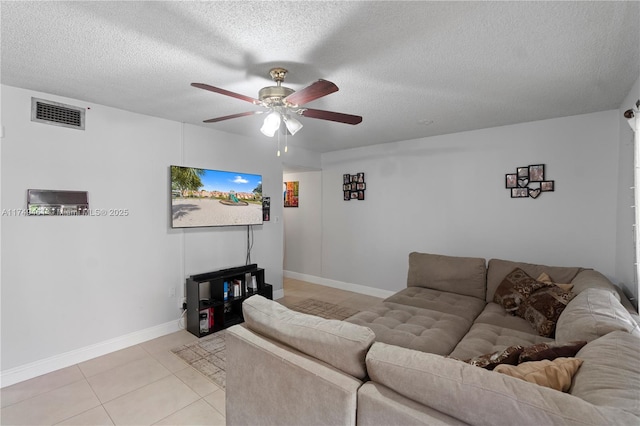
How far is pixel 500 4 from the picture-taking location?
1495 mm

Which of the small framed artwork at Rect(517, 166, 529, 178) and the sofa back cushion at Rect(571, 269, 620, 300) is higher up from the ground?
the small framed artwork at Rect(517, 166, 529, 178)

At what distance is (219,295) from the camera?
3625 millimetres

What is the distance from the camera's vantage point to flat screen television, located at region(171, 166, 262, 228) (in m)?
3.45

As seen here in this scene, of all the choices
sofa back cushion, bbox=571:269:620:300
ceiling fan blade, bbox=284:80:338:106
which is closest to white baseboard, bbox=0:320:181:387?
ceiling fan blade, bbox=284:80:338:106

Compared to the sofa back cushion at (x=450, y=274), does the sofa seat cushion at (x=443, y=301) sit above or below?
below

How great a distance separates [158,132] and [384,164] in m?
3.22

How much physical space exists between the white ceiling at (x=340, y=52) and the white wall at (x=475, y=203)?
21.1 inches

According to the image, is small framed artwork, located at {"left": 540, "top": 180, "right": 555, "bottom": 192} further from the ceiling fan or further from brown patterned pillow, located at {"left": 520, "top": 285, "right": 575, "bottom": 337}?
the ceiling fan

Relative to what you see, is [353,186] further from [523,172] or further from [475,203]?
[523,172]

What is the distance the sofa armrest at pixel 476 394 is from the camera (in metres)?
0.84

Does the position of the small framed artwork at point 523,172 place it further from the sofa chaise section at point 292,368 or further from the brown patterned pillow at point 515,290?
the sofa chaise section at point 292,368

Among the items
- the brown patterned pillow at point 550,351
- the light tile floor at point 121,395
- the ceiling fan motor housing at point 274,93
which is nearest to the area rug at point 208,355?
the light tile floor at point 121,395

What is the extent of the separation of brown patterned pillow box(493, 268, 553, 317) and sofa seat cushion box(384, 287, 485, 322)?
23cm

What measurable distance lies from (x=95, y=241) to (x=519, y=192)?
4.75 m
